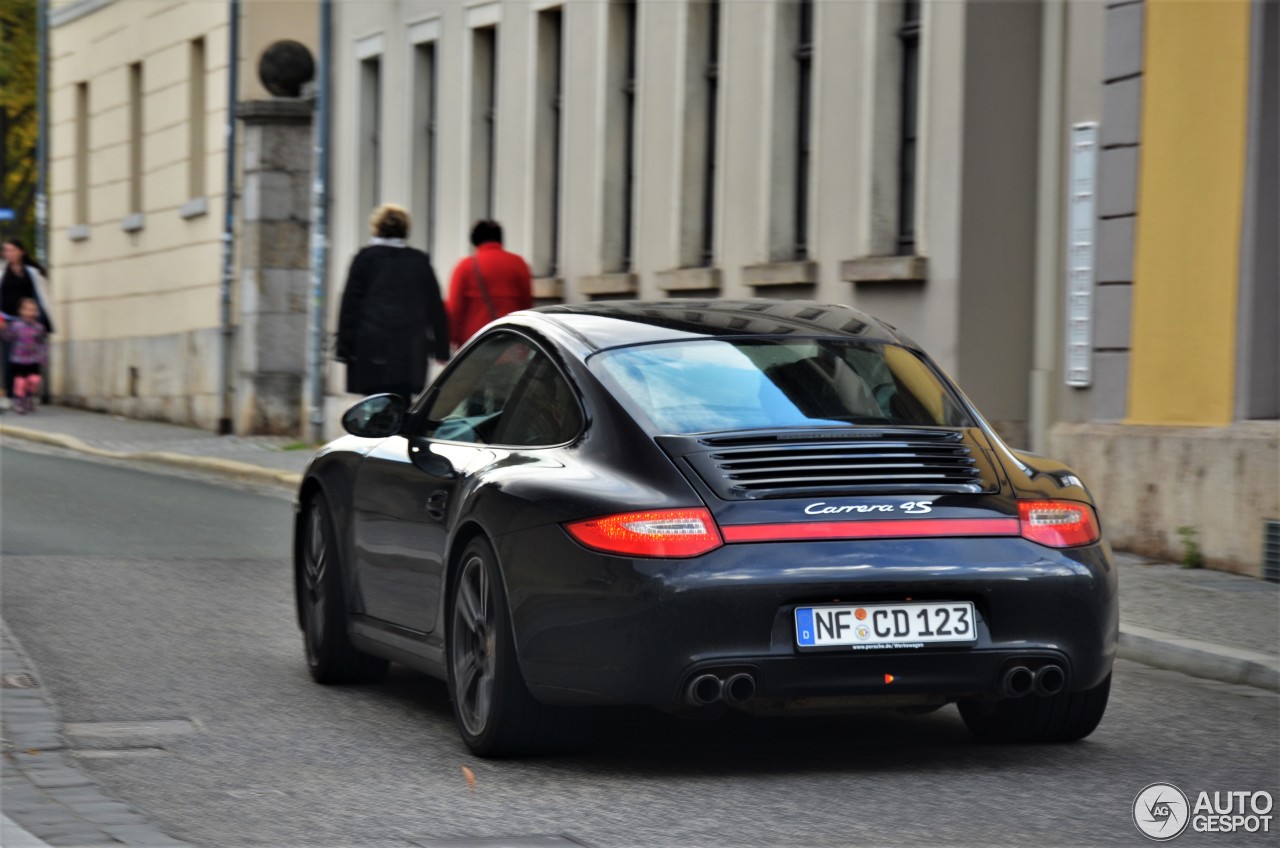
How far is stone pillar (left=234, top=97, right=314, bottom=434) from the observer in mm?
28219

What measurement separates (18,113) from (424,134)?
24752 millimetres

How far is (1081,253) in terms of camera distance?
1475 cm

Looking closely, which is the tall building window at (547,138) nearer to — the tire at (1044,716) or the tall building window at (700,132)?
the tall building window at (700,132)

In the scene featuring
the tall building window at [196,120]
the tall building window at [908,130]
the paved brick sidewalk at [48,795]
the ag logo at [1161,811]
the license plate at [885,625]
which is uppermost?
the tall building window at [196,120]

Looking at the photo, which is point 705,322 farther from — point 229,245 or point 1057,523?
point 229,245

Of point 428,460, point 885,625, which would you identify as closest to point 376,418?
point 428,460

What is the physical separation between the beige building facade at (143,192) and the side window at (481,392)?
2147cm

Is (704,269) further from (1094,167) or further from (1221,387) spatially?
(1221,387)

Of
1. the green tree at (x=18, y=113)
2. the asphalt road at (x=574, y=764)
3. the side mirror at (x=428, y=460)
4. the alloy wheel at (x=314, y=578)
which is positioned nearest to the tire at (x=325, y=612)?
the alloy wheel at (x=314, y=578)

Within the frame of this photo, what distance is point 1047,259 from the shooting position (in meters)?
16.1

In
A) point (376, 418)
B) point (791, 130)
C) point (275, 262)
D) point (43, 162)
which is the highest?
point (43, 162)

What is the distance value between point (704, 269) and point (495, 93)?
5.81 metres

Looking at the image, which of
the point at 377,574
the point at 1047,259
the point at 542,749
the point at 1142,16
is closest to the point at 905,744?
the point at 542,749

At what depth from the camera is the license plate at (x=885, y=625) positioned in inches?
263
